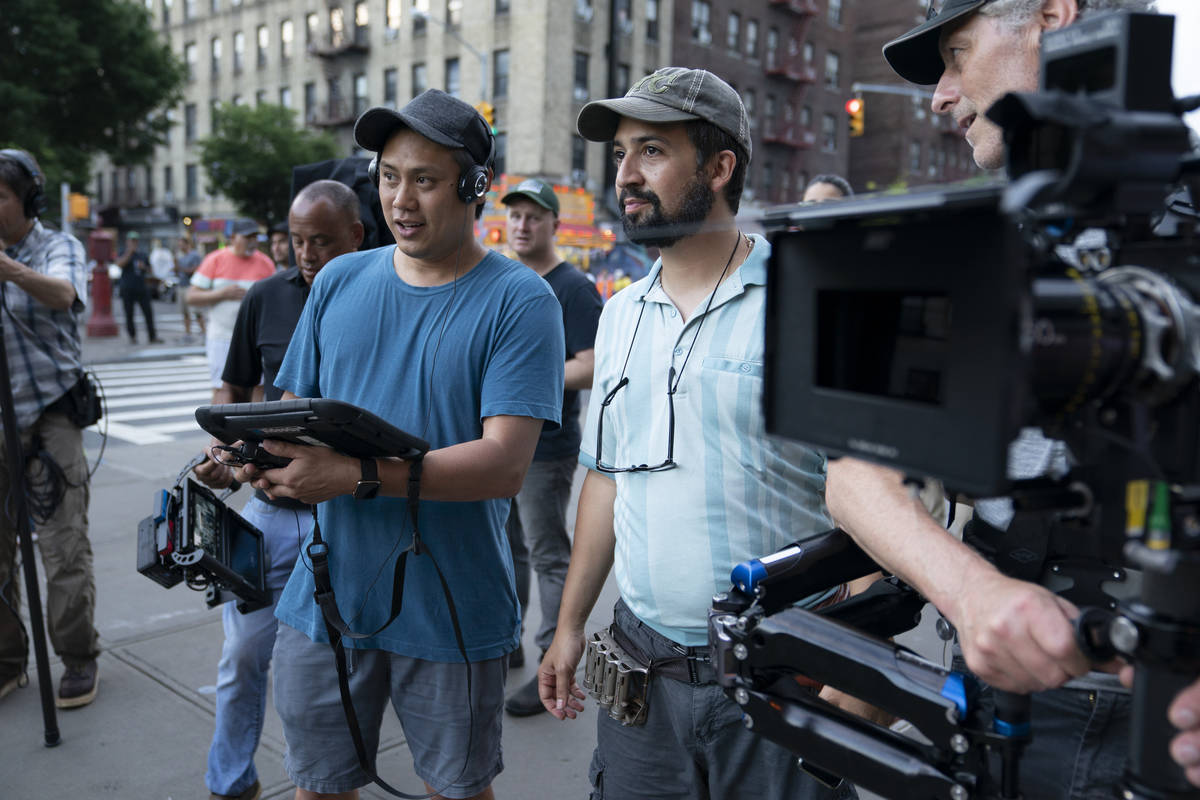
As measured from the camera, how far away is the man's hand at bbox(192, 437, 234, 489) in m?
2.79

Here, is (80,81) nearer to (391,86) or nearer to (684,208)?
(391,86)

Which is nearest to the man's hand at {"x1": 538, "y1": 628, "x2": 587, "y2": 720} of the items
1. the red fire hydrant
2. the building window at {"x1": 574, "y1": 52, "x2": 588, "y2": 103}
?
the red fire hydrant

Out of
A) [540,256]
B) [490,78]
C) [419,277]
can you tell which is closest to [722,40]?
[490,78]

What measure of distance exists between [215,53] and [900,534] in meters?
50.1

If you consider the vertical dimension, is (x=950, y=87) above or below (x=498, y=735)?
above

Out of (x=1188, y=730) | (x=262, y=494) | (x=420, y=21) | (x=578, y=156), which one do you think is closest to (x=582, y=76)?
(x=578, y=156)

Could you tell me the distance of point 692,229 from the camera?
1995 millimetres

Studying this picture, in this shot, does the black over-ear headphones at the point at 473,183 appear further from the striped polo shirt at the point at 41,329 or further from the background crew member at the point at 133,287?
the background crew member at the point at 133,287

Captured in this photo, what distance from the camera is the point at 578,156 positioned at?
32781 millimetres

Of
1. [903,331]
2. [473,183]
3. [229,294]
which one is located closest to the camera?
[903,331]

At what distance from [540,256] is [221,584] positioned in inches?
101

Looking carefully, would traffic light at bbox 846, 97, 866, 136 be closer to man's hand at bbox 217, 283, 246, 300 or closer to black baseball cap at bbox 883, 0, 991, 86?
man's hand at bbox 217, 283, 246, 300

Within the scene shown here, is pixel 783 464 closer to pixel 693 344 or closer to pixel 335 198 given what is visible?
pixel 693 344

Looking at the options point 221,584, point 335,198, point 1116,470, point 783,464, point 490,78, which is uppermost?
point 490,78
